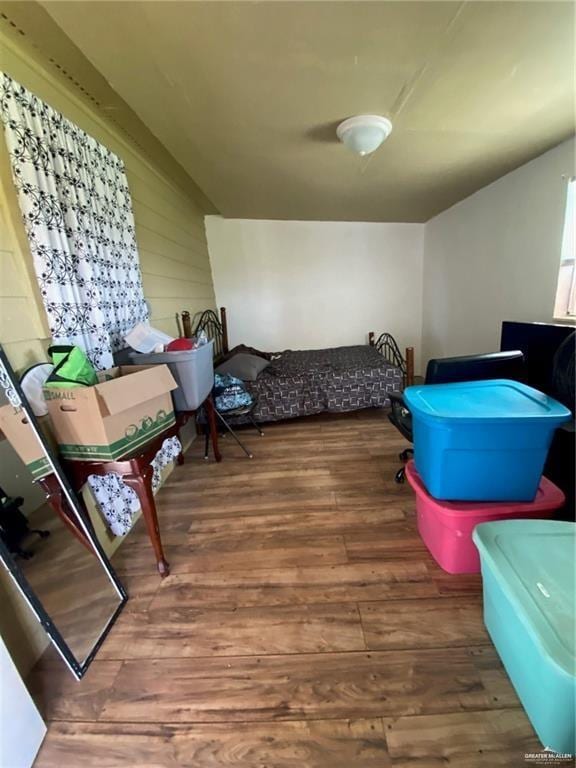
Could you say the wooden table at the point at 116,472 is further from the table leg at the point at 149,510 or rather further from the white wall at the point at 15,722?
the white wall at the point at 15,722

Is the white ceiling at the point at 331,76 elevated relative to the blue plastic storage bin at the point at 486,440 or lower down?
elevated

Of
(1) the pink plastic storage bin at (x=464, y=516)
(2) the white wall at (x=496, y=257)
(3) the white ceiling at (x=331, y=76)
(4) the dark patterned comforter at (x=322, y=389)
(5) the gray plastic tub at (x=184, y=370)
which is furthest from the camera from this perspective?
(4) the dark patterned comforter at (x=322, y=389)

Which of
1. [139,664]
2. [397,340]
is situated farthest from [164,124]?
[397,340]

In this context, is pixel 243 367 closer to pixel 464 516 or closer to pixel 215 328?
pixel 215 328

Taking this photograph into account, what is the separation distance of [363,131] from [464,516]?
223 centimetres

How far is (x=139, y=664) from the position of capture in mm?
1190

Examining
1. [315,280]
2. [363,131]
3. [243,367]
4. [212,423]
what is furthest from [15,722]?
[315,280]

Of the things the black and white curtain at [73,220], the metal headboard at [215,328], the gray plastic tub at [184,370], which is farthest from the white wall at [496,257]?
the black and white curtain at [73,220]

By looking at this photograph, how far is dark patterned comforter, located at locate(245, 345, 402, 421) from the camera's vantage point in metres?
3.14

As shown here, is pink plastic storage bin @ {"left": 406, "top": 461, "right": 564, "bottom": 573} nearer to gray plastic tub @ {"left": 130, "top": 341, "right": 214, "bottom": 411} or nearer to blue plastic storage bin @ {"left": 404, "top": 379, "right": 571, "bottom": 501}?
blue plastic storage bin @ {"left": 404, "top": 379, "right": 571, "bottom": 501}

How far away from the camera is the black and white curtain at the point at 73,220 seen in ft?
4.10

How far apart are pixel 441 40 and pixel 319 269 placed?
3257mm

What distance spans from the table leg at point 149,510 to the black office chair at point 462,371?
1.51 m

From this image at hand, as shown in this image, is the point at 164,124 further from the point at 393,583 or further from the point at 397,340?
the point at 397,340
